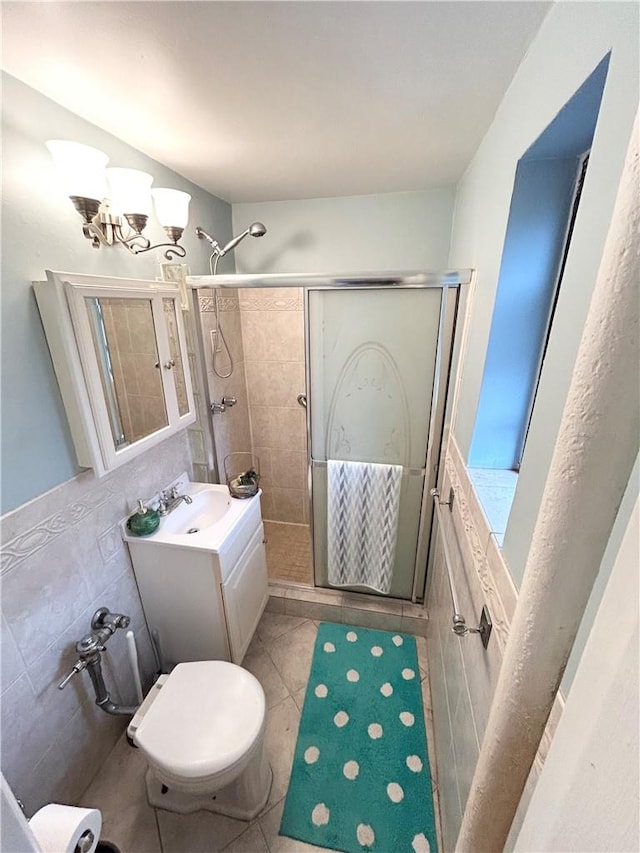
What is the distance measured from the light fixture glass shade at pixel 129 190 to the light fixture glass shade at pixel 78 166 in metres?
0.10

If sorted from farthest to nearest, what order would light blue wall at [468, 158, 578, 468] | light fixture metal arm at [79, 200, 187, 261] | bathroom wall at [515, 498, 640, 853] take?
1. light fixture metal arm at [79, 200, 187, 261]
2. light blue wall at [468, 158, 578, 468]
3. bathroom wall at [515, 498, 640, 853]

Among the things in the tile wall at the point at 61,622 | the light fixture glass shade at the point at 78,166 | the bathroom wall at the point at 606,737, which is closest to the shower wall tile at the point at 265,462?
the tile wall at the point at 61,622

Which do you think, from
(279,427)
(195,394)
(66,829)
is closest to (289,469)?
(279,427)

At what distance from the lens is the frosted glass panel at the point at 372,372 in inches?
60.2

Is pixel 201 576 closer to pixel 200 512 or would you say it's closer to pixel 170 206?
pixel 200 512

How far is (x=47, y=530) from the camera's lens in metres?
Result: 1.07

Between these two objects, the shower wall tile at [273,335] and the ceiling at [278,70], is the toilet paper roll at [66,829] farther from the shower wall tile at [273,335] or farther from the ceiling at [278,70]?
the shower wall tile at [273,335]

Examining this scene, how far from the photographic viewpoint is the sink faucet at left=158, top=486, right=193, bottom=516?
153 cm

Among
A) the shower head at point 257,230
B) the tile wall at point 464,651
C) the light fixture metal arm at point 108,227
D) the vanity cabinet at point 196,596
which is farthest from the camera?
the shower head at point 257,230

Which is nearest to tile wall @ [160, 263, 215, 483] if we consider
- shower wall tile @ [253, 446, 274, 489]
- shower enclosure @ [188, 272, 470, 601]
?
shower enclosure @ [188, 272, 470, 601]

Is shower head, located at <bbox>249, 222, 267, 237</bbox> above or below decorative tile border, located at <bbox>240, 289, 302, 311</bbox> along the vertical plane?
above

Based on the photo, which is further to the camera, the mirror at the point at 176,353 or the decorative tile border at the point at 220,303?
the decorative tile border at the point at 220,303

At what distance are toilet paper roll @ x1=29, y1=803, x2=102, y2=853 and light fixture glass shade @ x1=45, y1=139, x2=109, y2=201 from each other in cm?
151

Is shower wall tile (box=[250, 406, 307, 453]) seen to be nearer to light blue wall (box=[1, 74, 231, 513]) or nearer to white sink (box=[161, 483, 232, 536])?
white sink (box=[161, 483, 232, 536])
